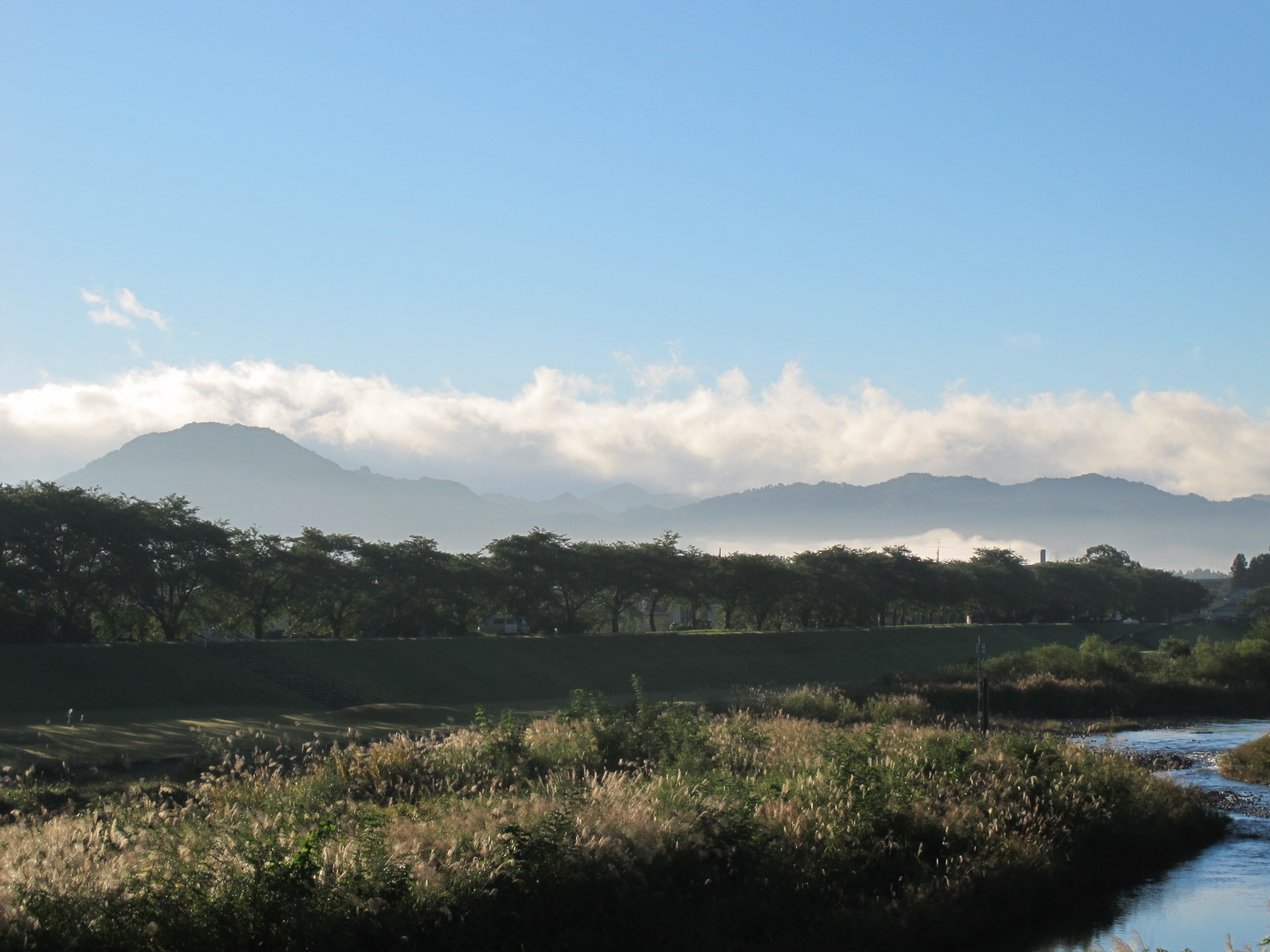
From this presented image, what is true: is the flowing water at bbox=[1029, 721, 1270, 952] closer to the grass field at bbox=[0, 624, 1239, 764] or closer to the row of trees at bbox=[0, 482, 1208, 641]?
the grass field at bbox=[0, 624, 1239, 764]

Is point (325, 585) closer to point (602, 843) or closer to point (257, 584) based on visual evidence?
point (257, 584)

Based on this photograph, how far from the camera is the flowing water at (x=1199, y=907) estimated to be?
19438 mm

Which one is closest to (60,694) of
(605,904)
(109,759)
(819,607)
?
(109,759)

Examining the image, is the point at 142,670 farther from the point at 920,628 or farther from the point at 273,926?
the point at 920,628

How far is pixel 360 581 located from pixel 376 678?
19672 mm

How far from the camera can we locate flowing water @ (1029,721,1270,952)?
19.4 m

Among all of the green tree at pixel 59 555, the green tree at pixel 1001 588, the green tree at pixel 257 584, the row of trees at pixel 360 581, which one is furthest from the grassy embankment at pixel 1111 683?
the green tree at pixel 1001 588

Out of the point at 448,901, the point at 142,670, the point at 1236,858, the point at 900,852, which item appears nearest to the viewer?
the point at 448,901

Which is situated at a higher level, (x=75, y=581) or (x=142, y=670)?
(x=75, y=581)

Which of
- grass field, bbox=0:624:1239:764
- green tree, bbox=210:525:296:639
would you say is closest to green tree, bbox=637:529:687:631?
grass field, bbox=0:624:1239:764

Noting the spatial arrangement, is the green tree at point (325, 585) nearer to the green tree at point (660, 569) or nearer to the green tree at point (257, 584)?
the green tree at point (257, 584)

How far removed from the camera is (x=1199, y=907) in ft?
71.4

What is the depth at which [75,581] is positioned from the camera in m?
69.2

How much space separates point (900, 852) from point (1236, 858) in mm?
10765
